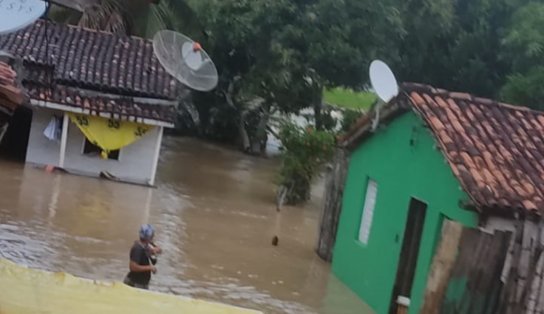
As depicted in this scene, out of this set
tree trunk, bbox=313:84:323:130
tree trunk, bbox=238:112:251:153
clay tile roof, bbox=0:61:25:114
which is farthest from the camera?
tree trunk, bbox=238:112:251:153

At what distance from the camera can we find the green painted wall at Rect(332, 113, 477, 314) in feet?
37.0

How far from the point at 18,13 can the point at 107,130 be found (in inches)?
673

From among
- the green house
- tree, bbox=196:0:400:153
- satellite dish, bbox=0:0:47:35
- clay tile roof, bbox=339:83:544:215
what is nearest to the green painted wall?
the green house

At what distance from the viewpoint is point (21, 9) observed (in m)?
5.74

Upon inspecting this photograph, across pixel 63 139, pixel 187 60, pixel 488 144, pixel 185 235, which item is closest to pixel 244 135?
pixel 63 139

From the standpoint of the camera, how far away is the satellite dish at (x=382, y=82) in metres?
13.2

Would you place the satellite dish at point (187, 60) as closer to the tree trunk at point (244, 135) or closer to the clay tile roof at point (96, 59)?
the clay tile roof at point (96, 59)

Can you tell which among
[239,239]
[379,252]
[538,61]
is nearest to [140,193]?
[239,239]

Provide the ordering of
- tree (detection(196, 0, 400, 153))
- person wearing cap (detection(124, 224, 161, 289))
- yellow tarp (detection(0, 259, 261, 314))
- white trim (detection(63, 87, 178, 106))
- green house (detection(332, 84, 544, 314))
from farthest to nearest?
tree (detection(196, 0, 400, 153)), white trim (detection(63, 87, 178, 106)), green house (detection(332, 84, 544, 314)), person wearing cap (detection(124, 224, 161, 289)), yellow tarp (detection(0, 259, 261, 314))

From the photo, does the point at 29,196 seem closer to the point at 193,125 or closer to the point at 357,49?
the point at 357,49

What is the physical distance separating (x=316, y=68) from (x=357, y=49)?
162cm

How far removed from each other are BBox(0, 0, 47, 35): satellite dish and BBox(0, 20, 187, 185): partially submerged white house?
1654cm

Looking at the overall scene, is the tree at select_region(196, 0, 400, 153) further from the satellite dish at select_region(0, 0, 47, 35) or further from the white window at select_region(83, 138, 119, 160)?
the satellite dish at select_region(0, 0, 47, 35)

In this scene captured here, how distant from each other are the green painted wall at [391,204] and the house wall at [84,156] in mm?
9065
